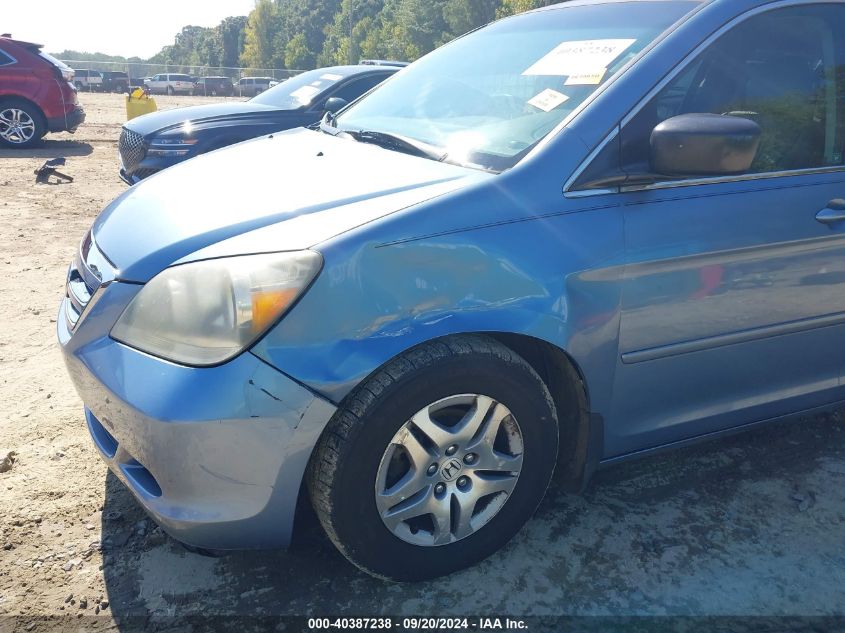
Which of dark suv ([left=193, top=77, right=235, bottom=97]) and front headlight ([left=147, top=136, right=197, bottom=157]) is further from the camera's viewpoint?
dark suv ([left=193, top=77, right=235, bottom=97])

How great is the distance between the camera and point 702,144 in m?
2.06

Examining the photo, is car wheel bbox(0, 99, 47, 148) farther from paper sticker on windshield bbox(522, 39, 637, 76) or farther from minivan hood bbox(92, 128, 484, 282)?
paper sticker on windshield bbox(522, 39, 637, 76)

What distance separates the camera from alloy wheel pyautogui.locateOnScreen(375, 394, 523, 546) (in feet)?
6.49

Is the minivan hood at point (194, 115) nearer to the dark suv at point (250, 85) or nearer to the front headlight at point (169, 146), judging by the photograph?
the front headlight at point (169, 146)

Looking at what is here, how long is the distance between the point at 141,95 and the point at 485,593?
12.1m

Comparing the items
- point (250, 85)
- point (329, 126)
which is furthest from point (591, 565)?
point (250, 85)

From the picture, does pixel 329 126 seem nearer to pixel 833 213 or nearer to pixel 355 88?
pixel 833 213

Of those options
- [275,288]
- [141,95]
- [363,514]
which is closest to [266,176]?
[275,288]

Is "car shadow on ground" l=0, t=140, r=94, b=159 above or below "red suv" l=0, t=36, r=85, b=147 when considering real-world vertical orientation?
below

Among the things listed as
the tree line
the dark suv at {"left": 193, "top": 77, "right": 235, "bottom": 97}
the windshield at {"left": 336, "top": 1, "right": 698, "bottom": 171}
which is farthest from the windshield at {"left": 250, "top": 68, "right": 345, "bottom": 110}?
the dark suv at {"left": 193, "top": 77, "right": 235, "bottom": 97}

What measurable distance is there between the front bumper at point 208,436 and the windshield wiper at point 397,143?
1.04 metres

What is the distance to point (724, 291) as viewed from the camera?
230cm

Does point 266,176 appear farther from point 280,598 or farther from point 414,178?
point 280,598

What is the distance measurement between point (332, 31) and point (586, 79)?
81984 mm
